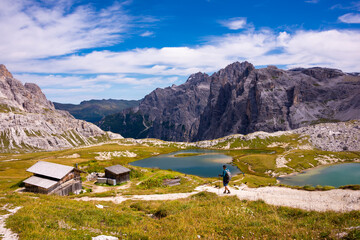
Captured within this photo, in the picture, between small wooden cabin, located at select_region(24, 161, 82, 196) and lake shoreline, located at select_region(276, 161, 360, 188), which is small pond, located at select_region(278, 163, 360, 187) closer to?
lake shoreline, located at select_region(276, 161, 360, 188)

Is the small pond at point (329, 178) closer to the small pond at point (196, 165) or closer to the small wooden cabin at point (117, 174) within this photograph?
the small pond at point (196, 165)

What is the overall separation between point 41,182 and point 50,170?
3.73m

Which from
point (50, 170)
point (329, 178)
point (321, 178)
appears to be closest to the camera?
point (50, 170)

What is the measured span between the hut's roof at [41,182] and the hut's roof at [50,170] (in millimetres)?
1096

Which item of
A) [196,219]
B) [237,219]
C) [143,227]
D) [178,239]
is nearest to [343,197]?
[237,219]

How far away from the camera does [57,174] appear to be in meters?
44.8

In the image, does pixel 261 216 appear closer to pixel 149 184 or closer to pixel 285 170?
pixel 149 184

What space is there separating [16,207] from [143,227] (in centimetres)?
1308

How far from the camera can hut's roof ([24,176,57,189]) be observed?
1633 inches

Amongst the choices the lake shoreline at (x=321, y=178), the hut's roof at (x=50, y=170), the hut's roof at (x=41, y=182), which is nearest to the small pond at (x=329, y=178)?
the lake shoreline at (x=321, y=178)

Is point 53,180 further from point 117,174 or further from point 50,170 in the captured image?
point 117,174

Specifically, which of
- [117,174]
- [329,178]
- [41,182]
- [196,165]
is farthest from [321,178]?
[41,182]

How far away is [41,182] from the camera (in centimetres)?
4244

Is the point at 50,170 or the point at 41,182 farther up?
the point at 50,170
